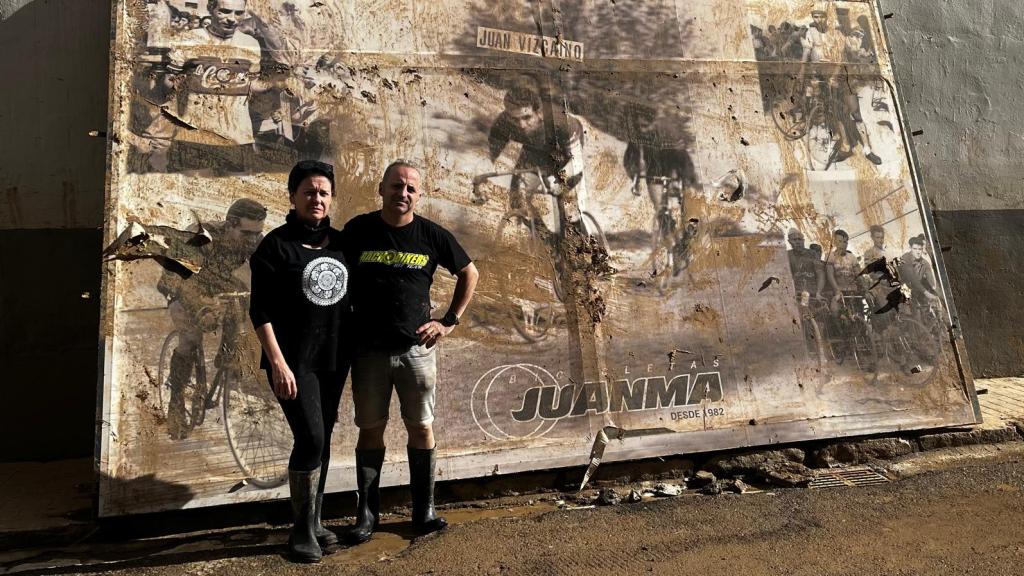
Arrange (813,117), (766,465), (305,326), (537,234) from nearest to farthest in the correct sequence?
(305,326)
(766,465)
(537,234)
(813,117)

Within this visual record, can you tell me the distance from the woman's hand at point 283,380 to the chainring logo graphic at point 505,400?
123 centimetres

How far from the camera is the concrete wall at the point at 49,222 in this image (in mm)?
4168

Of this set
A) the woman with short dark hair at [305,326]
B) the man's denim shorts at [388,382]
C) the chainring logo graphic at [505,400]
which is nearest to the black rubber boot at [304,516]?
the woman with short dark hair at [305,326]

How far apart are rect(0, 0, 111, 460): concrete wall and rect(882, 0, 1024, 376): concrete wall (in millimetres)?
6230

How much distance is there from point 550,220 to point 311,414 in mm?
1874

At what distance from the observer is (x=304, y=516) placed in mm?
2721

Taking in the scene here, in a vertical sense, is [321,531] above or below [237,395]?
below

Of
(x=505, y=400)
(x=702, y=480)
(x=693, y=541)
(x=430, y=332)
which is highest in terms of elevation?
(x=430, y=332)

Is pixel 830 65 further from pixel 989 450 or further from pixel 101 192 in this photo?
pixel 101 192

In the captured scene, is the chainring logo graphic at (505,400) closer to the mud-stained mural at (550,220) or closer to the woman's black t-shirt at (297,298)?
the mud-stained mural at (550,220)

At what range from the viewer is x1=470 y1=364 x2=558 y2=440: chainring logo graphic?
3.58m

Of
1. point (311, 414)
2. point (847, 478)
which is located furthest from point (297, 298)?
point (847, 478)

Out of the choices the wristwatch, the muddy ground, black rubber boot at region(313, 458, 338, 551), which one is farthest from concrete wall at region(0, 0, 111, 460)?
the wristwatch

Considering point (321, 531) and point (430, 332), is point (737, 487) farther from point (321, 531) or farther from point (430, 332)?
point (321, 531)
